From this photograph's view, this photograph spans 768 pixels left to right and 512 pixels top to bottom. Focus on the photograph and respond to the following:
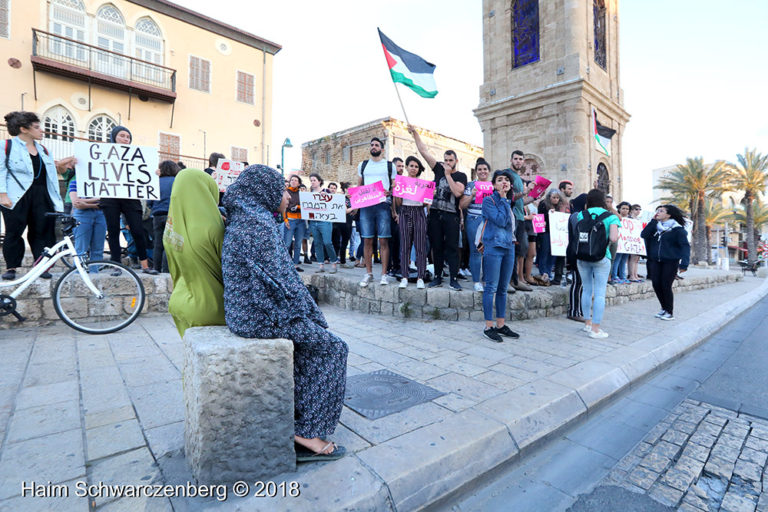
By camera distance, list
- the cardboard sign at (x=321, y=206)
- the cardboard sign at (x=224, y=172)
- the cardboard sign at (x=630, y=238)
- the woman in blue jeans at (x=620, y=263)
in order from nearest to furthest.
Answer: the cardboard sign at (x=224, y=172) < the cardboard sign at (x=321, y=206) < the cardboard sign at (x=630, y=238) < the woman in blue jeans at (x=620, y=263)

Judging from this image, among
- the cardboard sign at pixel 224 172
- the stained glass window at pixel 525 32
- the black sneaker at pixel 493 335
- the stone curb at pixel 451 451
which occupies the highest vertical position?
the stained glass window at pixel 525 32

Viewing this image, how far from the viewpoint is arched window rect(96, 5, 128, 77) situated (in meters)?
17.3

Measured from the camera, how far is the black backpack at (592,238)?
15.9ft

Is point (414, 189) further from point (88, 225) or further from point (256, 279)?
point (88, 225)

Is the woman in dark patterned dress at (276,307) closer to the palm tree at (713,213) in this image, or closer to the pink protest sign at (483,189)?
the pink protest sign at (483,189)

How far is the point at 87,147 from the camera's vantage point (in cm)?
516

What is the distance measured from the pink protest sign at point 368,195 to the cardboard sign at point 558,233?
395cm

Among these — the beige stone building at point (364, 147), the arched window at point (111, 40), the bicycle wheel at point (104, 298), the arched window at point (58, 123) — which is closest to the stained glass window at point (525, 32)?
the beige stone building at point (364, 147)

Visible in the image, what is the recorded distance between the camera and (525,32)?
17453mm

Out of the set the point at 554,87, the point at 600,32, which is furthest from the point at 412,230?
the point at 600,32

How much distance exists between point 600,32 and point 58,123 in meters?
27.1

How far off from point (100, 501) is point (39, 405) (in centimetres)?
142

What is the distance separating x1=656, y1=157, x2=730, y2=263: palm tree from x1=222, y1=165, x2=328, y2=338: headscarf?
120 ft

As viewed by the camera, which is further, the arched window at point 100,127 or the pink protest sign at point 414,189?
the arched window at point 100,127
